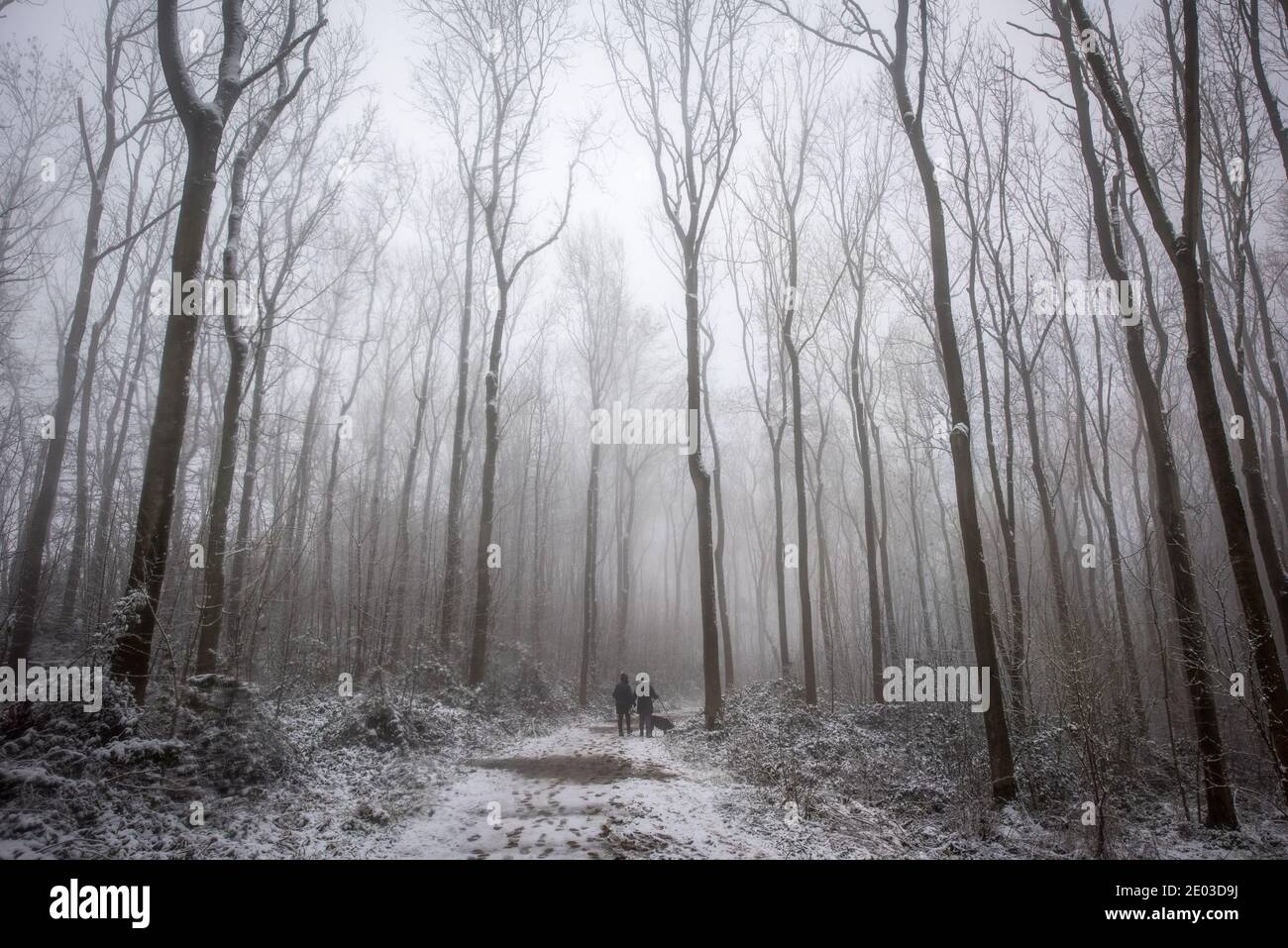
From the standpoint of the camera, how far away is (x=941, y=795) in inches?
277

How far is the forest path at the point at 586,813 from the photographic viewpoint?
4.59 m

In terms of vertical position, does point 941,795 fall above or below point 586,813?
below

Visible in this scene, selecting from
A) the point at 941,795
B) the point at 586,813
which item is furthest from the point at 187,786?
the point at 941,795

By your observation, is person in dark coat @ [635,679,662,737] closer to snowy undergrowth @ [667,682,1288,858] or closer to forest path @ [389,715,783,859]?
snowy undergrowth @ [667,682,1288,858]

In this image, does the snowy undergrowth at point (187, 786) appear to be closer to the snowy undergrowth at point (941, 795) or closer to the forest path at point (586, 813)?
the forest path at point (586, 813)

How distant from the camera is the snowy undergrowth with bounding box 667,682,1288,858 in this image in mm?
5559

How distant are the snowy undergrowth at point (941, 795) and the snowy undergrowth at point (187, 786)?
4154 mm

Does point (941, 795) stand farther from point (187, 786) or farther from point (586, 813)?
point (187, 786)

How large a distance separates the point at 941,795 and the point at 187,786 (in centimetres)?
Result: 809

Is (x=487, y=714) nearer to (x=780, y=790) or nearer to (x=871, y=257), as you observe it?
(x=780, y=790)
